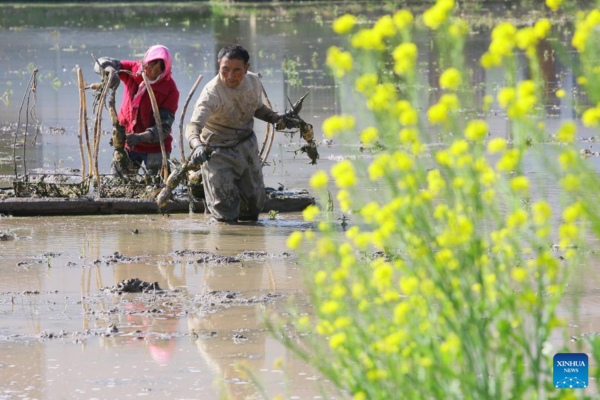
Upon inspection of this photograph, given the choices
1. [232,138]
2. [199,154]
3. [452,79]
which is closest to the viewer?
[452,79]

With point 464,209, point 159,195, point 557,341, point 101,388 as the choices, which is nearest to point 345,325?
point 464,209

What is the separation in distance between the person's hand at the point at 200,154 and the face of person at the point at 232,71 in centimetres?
55

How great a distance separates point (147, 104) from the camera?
8711mm

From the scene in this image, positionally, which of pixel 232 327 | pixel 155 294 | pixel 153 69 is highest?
pixel 153 69

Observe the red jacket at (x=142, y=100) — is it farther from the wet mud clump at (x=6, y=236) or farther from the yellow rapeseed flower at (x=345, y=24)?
the yellow rapeseed flower at (x=345, y=24)

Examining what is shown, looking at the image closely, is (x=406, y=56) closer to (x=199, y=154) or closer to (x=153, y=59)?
(x=199, y=154)

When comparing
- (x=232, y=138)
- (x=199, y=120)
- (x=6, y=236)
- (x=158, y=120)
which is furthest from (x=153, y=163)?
(x=6, y=236)

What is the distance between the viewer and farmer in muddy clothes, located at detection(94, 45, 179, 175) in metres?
8.55

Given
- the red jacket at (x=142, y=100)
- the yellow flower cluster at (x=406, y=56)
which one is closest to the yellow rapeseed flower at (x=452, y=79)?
the yellow flower cluster at (x=406, y=56)

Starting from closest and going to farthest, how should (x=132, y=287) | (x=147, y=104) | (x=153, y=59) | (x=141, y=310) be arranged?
(x=141, y=310), (x=132, y=287), (x=153, y=59), (x=147, y=104)

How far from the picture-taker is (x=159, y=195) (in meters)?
7.77

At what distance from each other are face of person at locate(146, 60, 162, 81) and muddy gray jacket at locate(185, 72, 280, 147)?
31.6 inches

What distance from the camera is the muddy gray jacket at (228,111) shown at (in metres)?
7.82

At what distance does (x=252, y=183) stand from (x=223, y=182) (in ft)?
0.85
